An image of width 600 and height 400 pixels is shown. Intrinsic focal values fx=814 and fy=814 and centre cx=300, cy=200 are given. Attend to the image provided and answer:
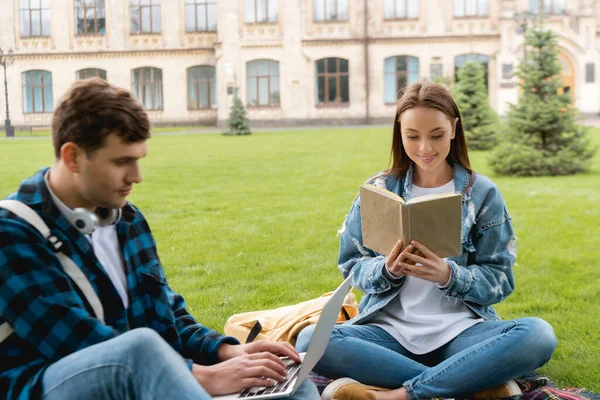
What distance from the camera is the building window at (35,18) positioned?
3522 cm

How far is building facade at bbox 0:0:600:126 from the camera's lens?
32.0 m

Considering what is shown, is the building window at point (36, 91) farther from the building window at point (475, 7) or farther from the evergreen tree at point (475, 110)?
the evergreen tree at point (475, 110)

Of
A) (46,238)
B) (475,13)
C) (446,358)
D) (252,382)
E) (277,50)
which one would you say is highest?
(475,13)

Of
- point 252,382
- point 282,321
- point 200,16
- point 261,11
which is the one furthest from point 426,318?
point 200,16

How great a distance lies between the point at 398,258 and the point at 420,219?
177 mm

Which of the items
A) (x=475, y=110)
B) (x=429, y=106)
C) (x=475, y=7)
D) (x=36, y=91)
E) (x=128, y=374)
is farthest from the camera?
(x=36, y=91)

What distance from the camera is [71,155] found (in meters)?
2.05

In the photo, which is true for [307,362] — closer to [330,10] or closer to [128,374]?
[128,374]

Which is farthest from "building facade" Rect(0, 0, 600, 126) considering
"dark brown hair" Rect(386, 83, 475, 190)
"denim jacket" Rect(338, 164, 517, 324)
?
"denim jacket" Rect(338, 164, 517, 324)

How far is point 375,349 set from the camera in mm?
3170

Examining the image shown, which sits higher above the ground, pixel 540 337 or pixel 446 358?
pixel 540 337

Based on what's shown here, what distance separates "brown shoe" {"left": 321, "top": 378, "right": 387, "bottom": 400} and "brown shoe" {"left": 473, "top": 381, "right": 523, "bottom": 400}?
411mm

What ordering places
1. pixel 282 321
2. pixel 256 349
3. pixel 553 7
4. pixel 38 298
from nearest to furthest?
pixel 38 298 < pixel 256 349 < pixel 282 321 < pixel 553 7

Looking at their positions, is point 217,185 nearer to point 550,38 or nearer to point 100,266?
point 550,38
